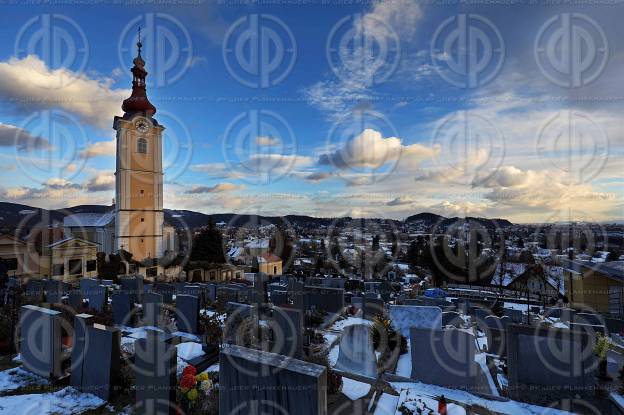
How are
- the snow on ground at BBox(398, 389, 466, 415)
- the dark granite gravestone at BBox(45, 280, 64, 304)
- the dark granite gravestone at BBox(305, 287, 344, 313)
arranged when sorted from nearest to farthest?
the snow on ground at BBox(398, 389, 466, 415), the dark granite gravestone at BBox(45, 280, 64, 304), the dark granite gravestone at BBox(305, 287, 344, 313)

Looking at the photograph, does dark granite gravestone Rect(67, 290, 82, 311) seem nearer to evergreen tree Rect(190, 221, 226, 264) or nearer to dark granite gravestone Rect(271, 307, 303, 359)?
dark granite gravestone Rect(271, 307, 303, 359)

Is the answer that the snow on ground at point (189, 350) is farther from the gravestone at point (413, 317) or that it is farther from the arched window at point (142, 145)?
the arched window at point (142, 145)

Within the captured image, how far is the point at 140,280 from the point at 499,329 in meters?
13.4

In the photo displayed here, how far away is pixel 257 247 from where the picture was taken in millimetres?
38406

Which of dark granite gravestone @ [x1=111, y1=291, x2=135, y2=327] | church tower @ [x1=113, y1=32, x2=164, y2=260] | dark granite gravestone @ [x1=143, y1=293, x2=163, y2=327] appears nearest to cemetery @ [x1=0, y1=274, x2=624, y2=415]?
dark granite gravestone @ [x1=143, y1=293, x2=163, y2=327]

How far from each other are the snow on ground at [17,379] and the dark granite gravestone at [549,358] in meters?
8.97

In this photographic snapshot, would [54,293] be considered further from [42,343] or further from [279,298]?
[279,298]

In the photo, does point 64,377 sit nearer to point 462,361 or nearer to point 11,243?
point 462,361

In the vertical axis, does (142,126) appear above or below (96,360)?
above

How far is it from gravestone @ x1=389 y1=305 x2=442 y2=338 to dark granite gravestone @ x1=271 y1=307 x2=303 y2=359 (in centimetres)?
349

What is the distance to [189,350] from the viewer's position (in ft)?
24.4

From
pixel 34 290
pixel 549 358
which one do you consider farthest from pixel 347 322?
pixel 34 290

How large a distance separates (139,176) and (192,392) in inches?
1127

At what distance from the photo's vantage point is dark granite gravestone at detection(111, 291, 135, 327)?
32.4 ft
